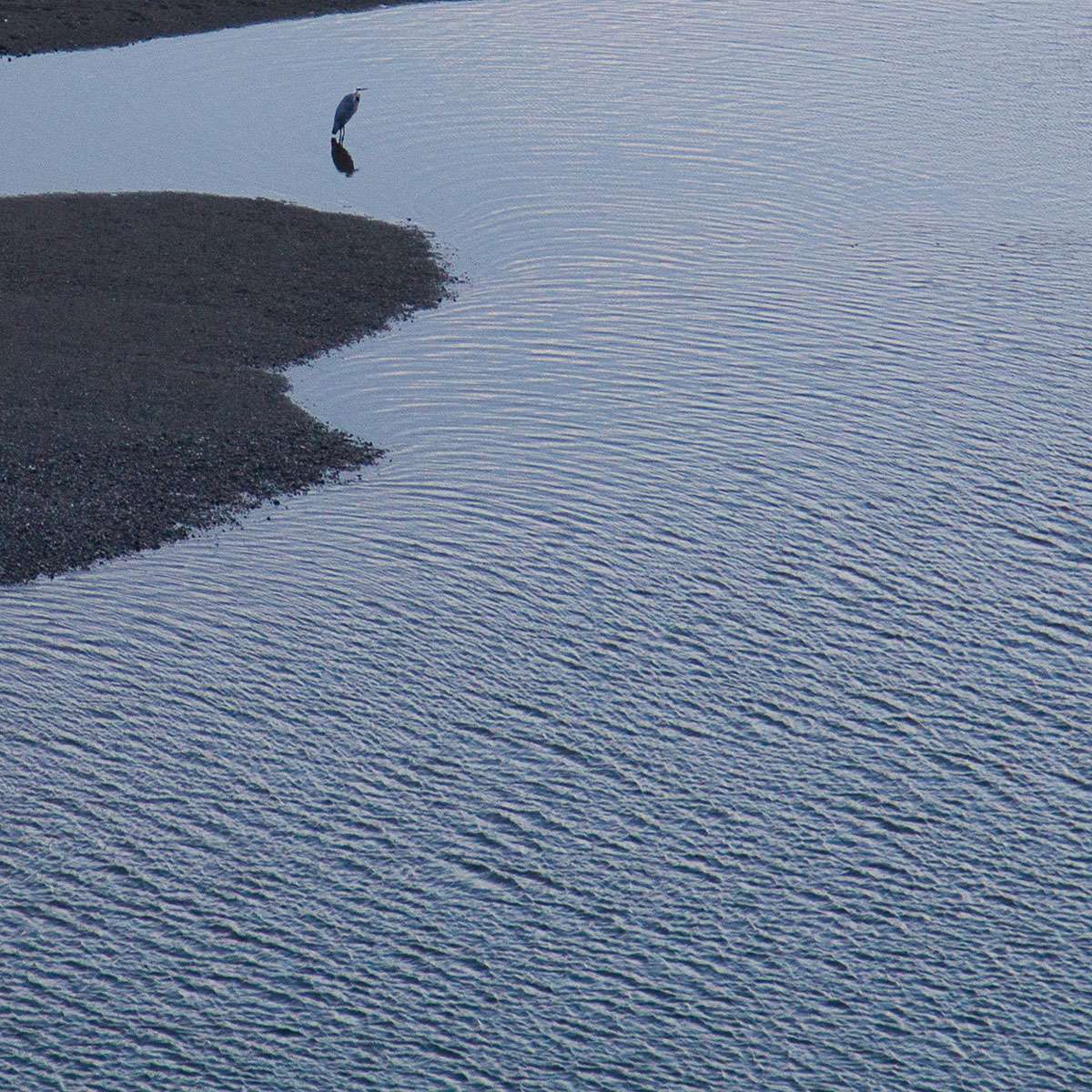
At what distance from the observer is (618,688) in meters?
33.9

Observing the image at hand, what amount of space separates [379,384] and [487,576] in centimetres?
1146

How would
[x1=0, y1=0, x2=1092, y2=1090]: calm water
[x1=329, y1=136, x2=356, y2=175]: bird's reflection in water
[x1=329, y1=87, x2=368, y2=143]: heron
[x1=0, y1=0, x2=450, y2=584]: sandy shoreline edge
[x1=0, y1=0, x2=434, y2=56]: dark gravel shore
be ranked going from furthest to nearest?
[x1=0, y1=0, x2=434, y2=56]: dark gravel shore
[x1=329, y1=87, x2=368, y2=143]: heron
[x1=329, y1=136, x2=356, y2=175]: bird's reflection in water
[x1=0, y1=0, x2=450, y2=584]: sandy shoreline edge
[x1=0, y1=0, x2=1092, y2=1090]: calm water

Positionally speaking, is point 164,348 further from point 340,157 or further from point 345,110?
point 345,110

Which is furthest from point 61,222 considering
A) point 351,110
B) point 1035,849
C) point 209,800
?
point 1035,849

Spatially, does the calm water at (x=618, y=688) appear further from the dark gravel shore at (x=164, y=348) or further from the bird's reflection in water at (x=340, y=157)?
the bird's reflection in water at (x=340, y=157)

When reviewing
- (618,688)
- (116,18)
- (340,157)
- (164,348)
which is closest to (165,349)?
(164,348)

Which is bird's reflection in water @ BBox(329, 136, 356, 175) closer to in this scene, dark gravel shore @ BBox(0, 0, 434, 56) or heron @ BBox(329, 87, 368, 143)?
heron @ BBox(329, 87, 368, 143)

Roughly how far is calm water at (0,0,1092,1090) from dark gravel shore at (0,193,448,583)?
1.46 meters

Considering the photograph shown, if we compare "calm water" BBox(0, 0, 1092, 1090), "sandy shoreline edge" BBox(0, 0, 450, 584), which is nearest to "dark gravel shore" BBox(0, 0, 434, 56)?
"calm water" BBox(0, 0, 1092, 1090)

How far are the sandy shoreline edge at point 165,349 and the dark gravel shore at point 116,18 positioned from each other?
81.9 ft

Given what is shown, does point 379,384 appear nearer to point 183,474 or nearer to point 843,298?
point 183,474

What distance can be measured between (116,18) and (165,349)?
41522mm

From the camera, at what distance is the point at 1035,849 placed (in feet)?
96.0

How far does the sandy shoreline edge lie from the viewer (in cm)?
4012
